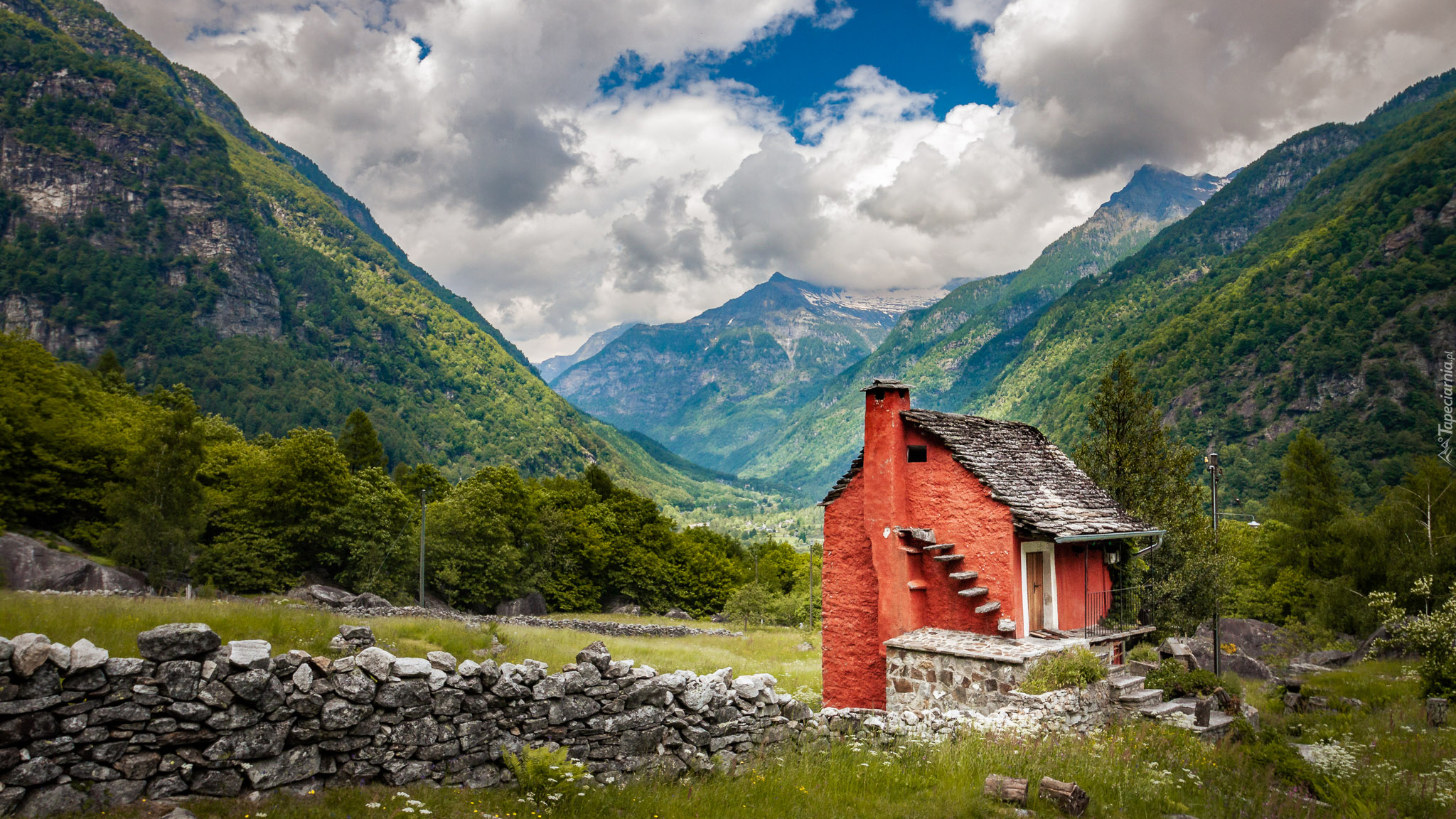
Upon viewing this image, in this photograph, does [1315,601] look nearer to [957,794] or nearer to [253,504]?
[957,794]

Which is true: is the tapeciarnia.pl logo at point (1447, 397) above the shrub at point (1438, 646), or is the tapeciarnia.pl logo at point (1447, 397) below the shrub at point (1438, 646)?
above

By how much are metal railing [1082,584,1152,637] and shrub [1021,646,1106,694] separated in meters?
3.05

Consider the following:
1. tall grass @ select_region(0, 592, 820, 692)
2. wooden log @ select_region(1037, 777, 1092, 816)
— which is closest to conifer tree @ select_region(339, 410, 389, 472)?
tall grass @ select_region(0, 592, 820, 692)

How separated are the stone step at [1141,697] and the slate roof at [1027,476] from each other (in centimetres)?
346

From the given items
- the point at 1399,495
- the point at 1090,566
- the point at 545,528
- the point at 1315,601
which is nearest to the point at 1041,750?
the point at 1090,566

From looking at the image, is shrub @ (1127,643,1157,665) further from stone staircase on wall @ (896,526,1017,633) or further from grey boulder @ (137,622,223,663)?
grey boulder @ (137,622,223,663)

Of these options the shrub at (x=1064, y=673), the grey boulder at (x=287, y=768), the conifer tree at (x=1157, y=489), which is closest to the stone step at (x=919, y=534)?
the shrub at (x=1064, y=673)

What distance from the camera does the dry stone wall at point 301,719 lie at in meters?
6.16

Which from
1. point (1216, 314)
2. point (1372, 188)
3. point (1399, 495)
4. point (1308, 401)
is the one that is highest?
point (1372, 188)

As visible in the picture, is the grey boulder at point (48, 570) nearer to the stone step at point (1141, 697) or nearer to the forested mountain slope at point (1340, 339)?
the stone step at point (1141, 697)

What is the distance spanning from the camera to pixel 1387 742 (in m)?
13.2

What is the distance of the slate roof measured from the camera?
16047 millimetres

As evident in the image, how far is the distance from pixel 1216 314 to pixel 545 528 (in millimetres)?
166907

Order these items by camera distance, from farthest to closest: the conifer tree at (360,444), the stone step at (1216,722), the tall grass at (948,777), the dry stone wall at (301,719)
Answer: the conifer tree at (360,444), the stone step at (1216,722), the tall grass at (948,777), the dry stone wall at (301,719)
